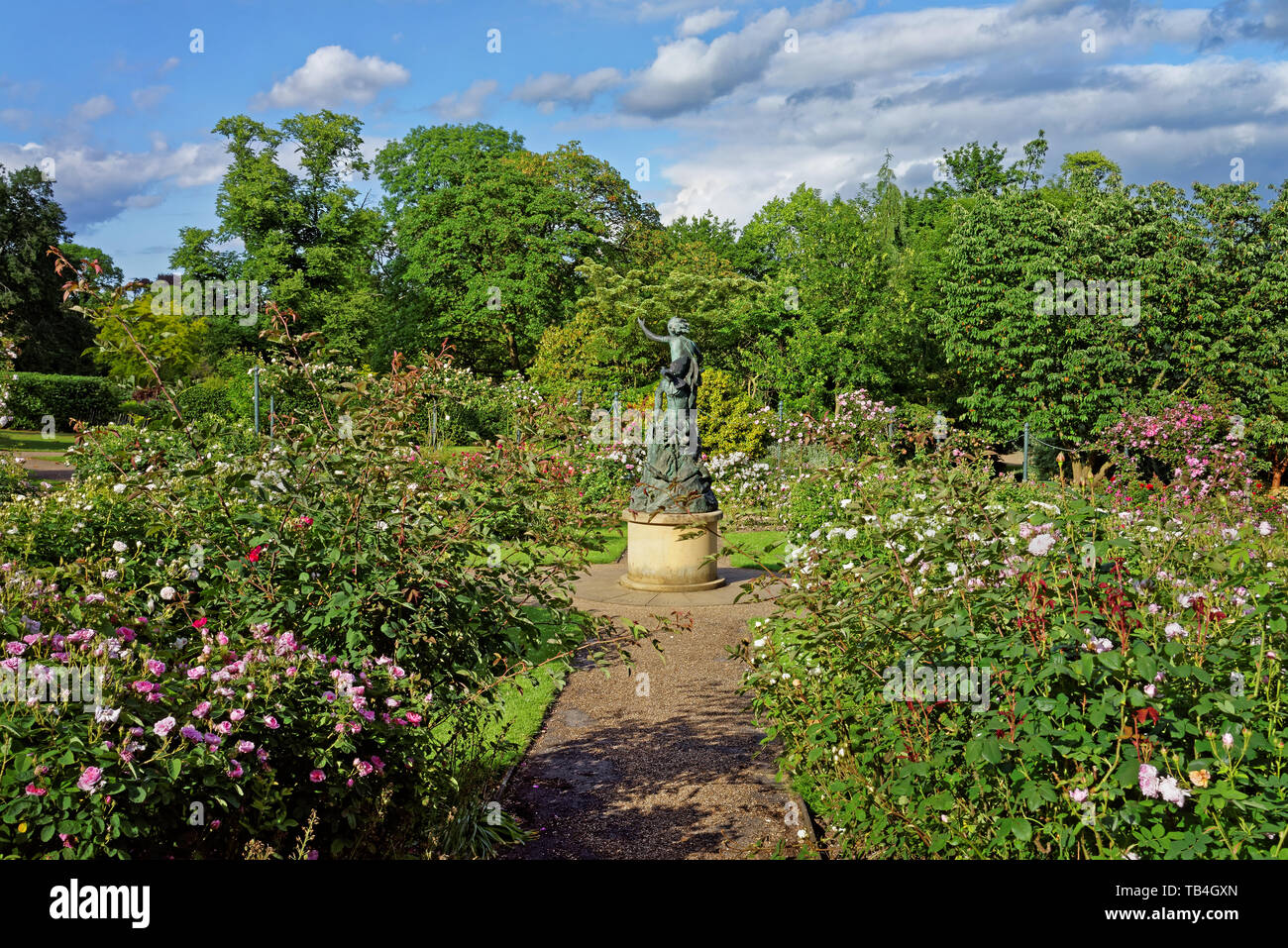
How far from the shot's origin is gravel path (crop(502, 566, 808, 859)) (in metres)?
4.44

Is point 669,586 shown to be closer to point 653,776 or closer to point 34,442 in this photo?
point 653,776

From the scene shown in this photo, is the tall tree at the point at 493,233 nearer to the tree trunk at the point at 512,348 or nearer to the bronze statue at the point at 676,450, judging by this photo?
the tree trunk at the point at 512,348

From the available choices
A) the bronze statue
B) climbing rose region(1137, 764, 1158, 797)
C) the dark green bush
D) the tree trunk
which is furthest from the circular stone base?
the tree trunk

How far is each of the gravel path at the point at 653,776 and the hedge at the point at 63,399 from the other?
29.5 m

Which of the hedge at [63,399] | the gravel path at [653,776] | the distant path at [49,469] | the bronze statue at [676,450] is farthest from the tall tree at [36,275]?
the gravel path at [653,776]

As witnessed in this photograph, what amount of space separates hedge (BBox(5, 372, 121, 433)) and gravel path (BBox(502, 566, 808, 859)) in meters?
29.5

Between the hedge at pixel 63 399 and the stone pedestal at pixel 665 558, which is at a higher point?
the hedge at pixel 63 399

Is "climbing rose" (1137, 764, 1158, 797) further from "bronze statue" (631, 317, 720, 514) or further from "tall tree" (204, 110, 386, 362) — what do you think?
"tall tree" (204, 110, 386, 362)

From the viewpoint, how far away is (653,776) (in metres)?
5.29

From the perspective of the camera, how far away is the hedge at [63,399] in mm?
31109

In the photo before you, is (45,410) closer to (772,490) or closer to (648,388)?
(648,388)
